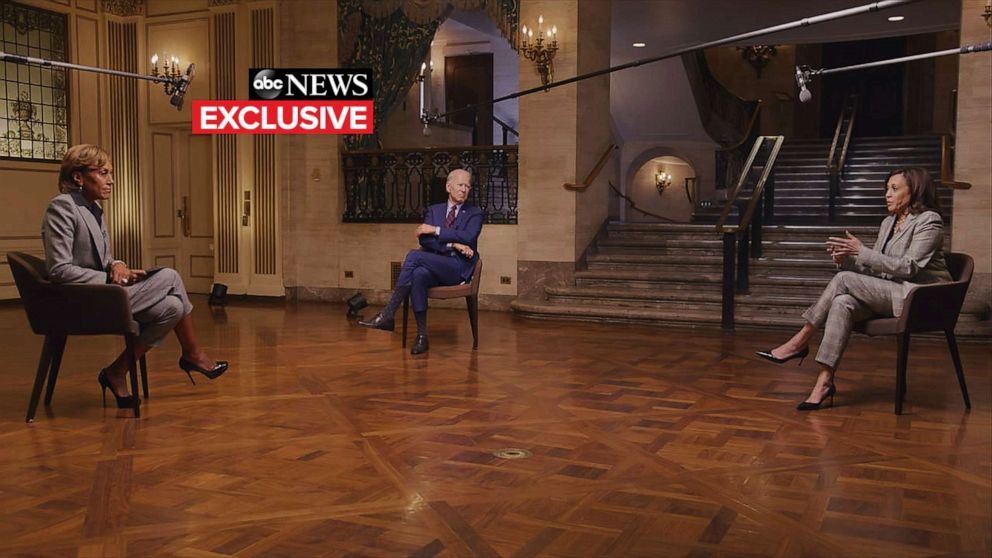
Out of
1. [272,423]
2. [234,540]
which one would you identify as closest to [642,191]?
[272,423]

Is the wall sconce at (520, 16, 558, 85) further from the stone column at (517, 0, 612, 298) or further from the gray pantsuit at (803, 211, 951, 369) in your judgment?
the gray pantsuit at (803, 211, 951, 369)

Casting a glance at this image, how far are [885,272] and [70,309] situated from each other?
3659mm

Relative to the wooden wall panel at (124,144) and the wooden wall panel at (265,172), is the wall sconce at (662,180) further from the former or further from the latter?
the wooden wall panel at (124,144)

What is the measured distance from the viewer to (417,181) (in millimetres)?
9734

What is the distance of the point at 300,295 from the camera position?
1002cm

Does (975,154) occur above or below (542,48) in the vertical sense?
below

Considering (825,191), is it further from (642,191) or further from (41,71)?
(41,71)

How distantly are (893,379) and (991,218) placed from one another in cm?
262

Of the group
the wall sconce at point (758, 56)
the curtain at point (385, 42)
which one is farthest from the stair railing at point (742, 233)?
the wall sconce at point (758, 56)

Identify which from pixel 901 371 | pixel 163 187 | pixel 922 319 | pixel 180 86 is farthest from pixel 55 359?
pixel 163 187

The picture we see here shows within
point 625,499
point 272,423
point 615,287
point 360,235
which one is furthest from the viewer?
point 360,235

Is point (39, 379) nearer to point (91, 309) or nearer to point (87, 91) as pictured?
point (91, 309)

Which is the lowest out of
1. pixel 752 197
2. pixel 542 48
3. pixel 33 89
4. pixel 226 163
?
pixel 752 197

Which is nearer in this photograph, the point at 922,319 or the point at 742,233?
the point at 922,319
